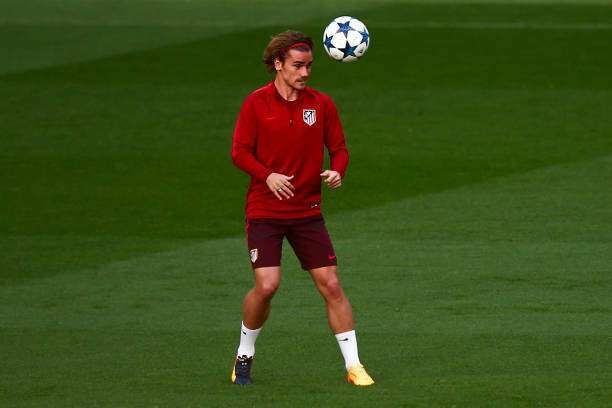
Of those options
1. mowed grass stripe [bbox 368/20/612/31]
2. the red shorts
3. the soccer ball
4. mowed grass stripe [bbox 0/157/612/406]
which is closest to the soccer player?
the red shorts

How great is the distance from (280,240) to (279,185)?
0.52m

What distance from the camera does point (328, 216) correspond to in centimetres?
1527

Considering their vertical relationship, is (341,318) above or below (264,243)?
below

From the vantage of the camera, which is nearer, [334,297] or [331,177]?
[331,177]

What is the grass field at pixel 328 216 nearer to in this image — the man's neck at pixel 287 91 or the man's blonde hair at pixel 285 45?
the man's neck at pixel 287 91

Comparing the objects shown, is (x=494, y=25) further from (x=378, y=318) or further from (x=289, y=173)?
(x=289, y=173)

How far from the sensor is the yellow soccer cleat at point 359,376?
928 centimetres

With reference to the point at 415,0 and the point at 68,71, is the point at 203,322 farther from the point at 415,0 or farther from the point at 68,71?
the point at 415,0

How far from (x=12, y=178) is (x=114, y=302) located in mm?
5823

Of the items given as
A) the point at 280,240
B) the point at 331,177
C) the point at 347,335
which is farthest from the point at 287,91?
the point at 347,335

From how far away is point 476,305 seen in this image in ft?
38.1

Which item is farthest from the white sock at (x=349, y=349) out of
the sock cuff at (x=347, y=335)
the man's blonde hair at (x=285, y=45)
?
the man's blonde hair at (x=285, y=45)

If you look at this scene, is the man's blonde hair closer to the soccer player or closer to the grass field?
the soccer player

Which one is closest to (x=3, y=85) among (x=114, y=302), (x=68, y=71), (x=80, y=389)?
(x=68, y=71)
